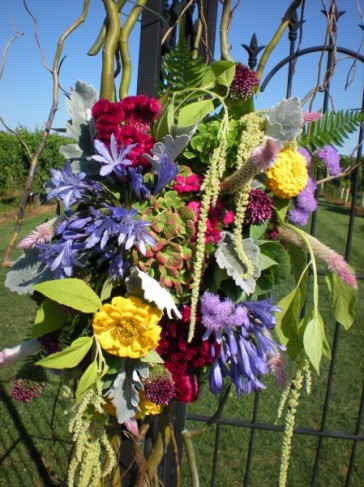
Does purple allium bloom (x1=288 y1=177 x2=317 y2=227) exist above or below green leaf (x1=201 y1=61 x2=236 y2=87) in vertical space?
below

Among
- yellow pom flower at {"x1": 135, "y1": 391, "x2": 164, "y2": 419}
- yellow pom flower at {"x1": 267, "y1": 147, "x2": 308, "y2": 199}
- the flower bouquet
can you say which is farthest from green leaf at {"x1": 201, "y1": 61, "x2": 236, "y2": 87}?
yellow pom flower at {"x1": 135, "y1": 391, "x2": 164, "y2": 419}

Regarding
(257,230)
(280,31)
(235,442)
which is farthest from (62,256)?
(235,442)

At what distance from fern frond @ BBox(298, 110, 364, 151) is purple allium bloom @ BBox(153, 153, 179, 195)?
0.23 m

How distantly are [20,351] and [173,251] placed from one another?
32 cm

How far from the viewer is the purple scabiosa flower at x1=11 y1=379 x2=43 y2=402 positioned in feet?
2.62

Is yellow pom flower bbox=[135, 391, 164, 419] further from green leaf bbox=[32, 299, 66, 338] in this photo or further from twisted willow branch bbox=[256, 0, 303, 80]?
twisted willow branch bbox=[256, 0, 303, 80]

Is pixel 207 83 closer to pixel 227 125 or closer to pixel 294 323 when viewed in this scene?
pixel 227 125

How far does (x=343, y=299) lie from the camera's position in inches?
28.6

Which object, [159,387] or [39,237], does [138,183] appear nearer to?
[39,237]

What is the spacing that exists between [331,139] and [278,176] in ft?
0.44

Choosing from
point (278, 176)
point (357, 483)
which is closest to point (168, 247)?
point (278, 176)

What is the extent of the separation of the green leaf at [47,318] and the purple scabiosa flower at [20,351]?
3.4 inches

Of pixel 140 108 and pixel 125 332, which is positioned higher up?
pixel 140 108

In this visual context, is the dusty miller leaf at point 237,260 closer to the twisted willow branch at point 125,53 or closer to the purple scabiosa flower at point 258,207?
the purple scabiosa flower at point 258,207
